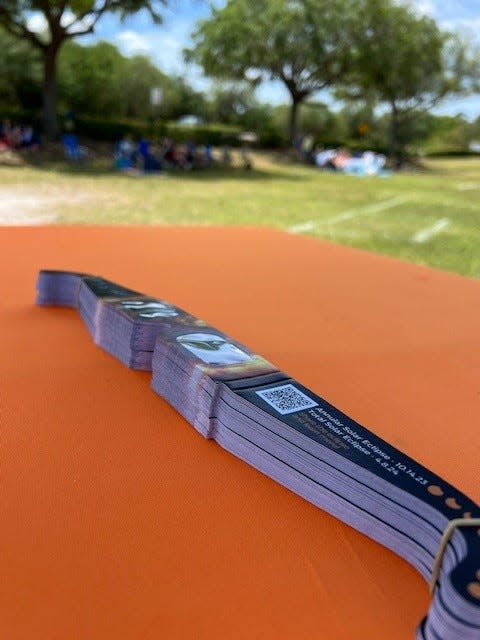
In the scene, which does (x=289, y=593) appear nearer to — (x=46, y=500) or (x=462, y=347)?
(x=46, y=500)

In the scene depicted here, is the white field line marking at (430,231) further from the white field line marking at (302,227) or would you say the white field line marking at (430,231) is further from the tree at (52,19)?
the tree at (52,19)

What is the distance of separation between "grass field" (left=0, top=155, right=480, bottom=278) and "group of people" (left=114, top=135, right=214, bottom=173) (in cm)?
159

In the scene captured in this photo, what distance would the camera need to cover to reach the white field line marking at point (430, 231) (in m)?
7.11

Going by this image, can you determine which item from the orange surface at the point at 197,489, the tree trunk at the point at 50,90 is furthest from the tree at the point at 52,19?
the orange surface at the point at 197,489

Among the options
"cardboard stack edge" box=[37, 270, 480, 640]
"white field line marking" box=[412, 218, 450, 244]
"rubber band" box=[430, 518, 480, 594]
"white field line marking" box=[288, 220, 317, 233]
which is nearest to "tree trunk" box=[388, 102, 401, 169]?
"white field line marking" box=[412, 218, 450, 244]

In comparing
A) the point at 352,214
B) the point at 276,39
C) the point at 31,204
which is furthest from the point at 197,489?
the point at 276,39

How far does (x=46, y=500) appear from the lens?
1.42m

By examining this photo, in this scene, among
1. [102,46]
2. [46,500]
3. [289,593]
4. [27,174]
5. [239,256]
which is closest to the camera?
[289,593]

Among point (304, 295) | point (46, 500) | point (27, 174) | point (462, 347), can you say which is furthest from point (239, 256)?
point (27, 174)

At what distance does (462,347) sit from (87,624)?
7.54 ft

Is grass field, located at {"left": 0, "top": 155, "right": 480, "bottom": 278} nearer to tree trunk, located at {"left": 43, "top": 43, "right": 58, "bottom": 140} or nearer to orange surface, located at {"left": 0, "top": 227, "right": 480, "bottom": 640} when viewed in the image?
orange surface, located at {"left": 0, "top": 227, "right": 480, "bottom": 640}

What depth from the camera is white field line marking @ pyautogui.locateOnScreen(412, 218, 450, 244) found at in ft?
23.3

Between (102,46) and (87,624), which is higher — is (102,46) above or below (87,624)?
above

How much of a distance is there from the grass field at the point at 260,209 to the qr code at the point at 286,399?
403 centimetres
